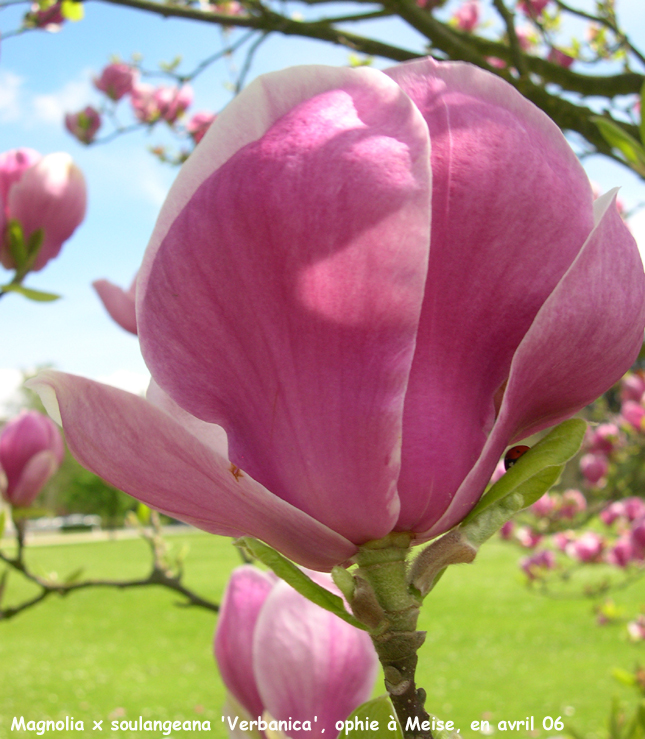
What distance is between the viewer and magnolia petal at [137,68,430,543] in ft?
0.78

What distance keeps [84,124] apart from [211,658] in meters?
8.09

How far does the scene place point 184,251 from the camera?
9.9 inches

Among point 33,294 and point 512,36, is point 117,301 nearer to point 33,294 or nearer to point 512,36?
point 33,294

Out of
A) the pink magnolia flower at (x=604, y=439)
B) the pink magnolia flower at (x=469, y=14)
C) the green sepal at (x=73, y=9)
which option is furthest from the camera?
the pink magnolia flower at (x=604, y=439)

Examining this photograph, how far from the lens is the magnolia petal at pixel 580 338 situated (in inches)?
9.6

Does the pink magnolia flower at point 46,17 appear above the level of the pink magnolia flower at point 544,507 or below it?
above

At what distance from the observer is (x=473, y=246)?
0.25 meters

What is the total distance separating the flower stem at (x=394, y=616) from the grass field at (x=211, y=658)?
4.80m

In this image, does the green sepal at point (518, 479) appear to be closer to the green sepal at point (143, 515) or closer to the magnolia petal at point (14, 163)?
the magnolia petal at point (14, 163)

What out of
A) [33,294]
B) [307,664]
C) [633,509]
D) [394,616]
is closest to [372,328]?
[394,616]

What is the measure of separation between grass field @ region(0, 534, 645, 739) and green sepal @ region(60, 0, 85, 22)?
400 cm

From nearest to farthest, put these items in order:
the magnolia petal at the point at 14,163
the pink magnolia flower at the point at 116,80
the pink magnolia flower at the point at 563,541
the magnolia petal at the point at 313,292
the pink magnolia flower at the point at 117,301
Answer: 1. the magnolia petal at the point at 313,292
2. the pink magnolia flower at the point at 117,301
3. the magnolia petal at the point at 14,163
4. the pink magnolia flower at the point at 116,80
5. the pink magnolia flower at the point at 563,541

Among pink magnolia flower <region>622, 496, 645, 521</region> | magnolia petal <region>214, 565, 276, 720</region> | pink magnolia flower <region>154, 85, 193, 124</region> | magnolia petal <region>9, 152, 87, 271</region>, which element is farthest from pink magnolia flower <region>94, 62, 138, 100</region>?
pink magnolia flower <region>622, 496, 645, 521</region>

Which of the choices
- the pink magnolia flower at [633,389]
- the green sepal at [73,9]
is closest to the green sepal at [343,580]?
the green sepal at [73,9]
